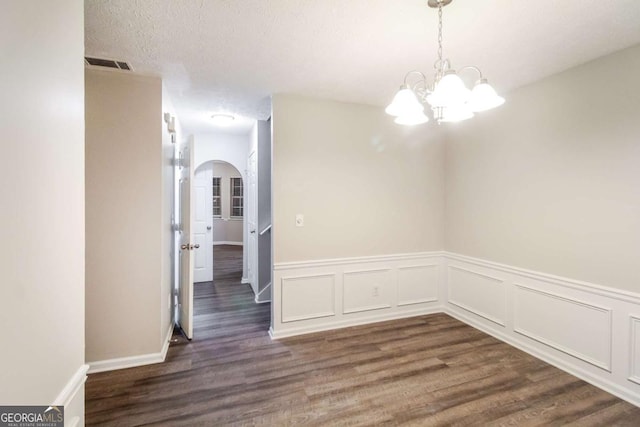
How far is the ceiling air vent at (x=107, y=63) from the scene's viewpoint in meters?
2.33

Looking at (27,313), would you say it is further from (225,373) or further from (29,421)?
(225,373)

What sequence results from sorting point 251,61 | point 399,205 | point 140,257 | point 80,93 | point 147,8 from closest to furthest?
point 80,93 → point 147,8 → point 251,61 → point 140,257 → point 399,205

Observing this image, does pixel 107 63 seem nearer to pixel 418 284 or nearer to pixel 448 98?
pixel 448 98

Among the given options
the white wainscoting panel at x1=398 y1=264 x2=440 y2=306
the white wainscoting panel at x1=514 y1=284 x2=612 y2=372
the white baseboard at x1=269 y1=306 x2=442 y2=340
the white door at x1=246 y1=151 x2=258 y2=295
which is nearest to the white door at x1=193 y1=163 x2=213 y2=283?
the white door at x1=246 y1=151 x2=258 y2=295

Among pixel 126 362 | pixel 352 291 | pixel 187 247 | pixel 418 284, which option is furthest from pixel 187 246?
pixel 418 284

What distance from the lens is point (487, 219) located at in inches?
127

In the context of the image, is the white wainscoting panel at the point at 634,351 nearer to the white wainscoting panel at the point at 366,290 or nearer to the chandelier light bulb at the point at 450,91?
the white wainscoting panel at the point at 366,290

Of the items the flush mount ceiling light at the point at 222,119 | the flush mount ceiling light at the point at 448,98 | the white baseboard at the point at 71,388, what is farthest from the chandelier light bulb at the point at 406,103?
the flush mount ceiling light at the point at 222,119

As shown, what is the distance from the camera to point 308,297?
129 inches

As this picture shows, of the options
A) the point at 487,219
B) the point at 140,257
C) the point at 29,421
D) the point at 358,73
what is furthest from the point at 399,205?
the point at 29,421

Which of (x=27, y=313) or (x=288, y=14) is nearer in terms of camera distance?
(x=27, y=313)

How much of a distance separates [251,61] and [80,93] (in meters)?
1.42

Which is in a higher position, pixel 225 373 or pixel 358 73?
pixel 358 73

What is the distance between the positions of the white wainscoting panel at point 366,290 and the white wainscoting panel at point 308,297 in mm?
177
